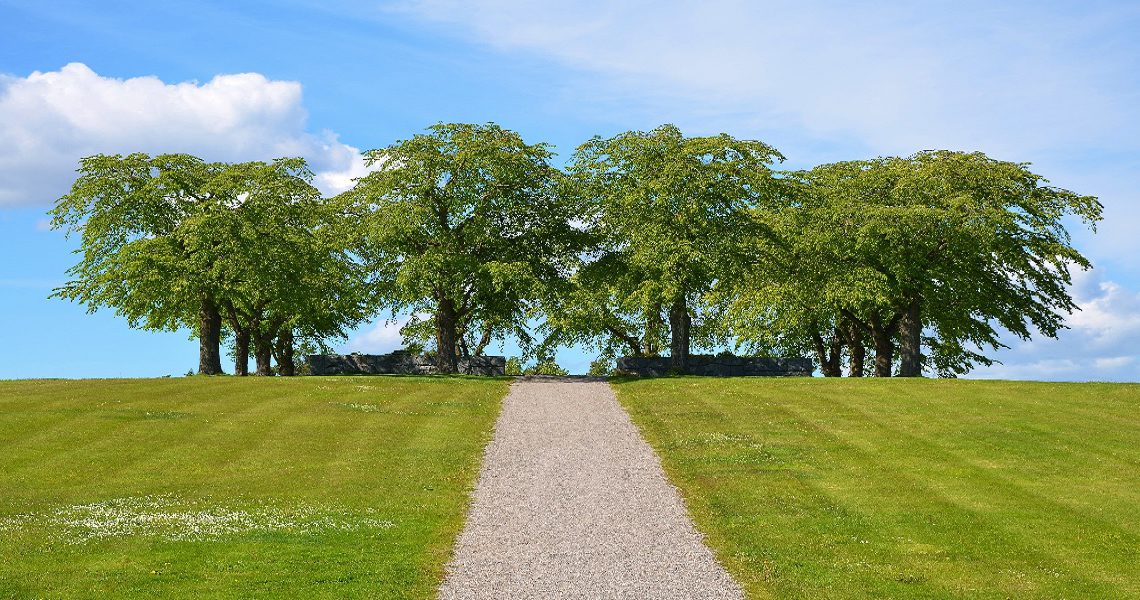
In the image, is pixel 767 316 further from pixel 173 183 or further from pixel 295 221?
pixel 173 183

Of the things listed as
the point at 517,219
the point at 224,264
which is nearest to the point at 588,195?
the point at 517,219

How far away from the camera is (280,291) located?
2397 inches

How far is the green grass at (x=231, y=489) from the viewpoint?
19.2 meters

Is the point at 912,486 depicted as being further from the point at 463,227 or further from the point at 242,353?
the point at 242,353

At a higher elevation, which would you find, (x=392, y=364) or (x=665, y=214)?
(x=665, y=214)

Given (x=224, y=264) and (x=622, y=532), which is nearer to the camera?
(x=622, y=532)

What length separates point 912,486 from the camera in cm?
2791

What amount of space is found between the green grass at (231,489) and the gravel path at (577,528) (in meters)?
0.85

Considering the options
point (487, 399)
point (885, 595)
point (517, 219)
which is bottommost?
point (885, 595)

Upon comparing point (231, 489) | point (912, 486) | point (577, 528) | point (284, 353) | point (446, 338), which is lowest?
point (577, 528)

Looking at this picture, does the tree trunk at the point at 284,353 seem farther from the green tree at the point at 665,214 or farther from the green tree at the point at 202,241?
the green tree at the point at 665,214

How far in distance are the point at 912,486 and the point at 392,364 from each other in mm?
47629

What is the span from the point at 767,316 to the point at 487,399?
28498 mm

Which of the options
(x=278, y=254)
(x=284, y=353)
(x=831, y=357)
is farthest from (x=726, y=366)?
(x=284, y=353)
